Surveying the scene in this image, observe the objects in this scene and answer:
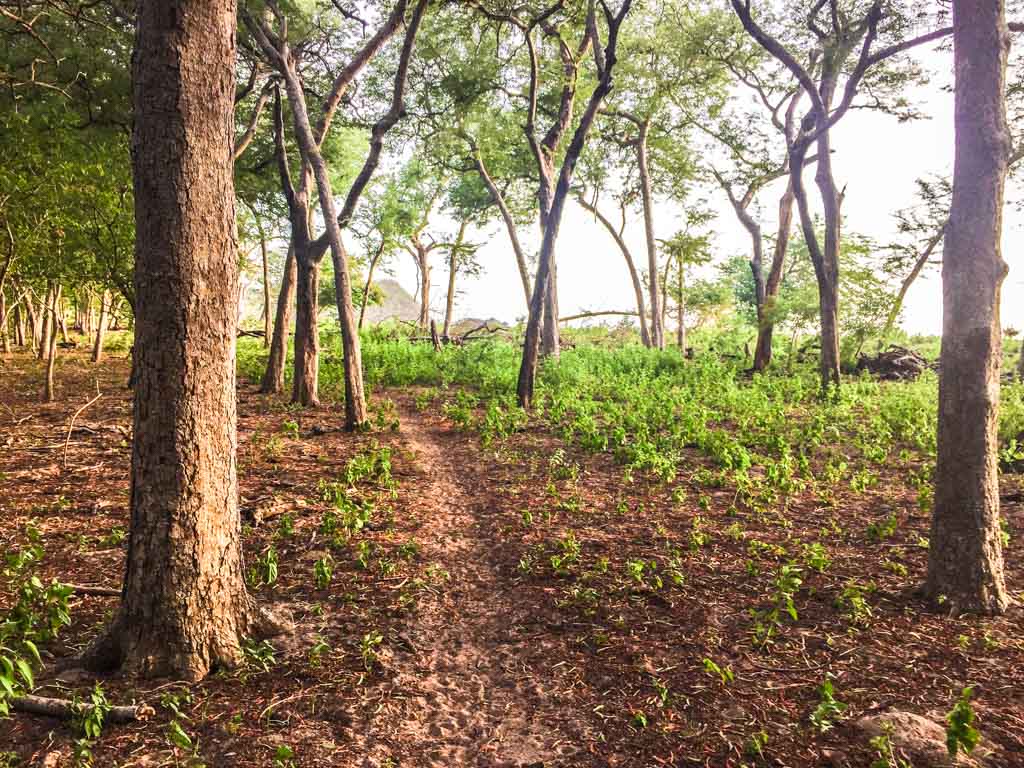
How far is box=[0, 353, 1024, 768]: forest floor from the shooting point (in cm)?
315

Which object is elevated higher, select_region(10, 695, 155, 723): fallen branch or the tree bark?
the tree bark

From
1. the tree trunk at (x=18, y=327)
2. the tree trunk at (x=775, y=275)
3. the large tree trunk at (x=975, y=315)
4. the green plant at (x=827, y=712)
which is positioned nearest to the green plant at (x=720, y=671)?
the green plant at (x=827, y=712)

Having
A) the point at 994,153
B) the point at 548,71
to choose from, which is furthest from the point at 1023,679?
the point at 548,71

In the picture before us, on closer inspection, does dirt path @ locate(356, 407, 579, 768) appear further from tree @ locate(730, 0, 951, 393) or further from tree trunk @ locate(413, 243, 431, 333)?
tree trunk @ locate(413, 243, 431, 333)

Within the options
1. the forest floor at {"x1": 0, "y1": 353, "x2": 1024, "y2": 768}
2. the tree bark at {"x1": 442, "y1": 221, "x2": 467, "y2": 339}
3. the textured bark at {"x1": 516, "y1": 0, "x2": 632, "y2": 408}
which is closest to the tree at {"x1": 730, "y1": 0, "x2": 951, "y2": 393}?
the textured bark at {"x1": 516, "y1": 0, "x2": 632, "y2": 408}

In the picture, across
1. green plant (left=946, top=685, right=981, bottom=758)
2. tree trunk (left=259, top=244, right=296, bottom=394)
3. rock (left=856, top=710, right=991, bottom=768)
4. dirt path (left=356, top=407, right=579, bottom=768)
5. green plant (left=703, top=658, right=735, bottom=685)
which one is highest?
tree trunk (left=259, top=244, right=296, bottom=394)

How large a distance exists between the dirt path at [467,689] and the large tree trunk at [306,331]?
22.7 feet

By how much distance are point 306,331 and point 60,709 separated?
9109 millimetres

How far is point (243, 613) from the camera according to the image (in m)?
3.85

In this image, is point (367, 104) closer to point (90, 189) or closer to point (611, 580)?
point (90, 189)

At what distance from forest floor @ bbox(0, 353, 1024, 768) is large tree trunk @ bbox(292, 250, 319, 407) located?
4.03 m

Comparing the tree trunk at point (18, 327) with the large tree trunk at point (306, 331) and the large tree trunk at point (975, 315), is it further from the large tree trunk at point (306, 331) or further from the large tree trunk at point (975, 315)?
the large tree trunk at point (975, 315)

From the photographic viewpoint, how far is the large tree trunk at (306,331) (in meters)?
11.4

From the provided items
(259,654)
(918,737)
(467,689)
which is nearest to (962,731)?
(918,737)
